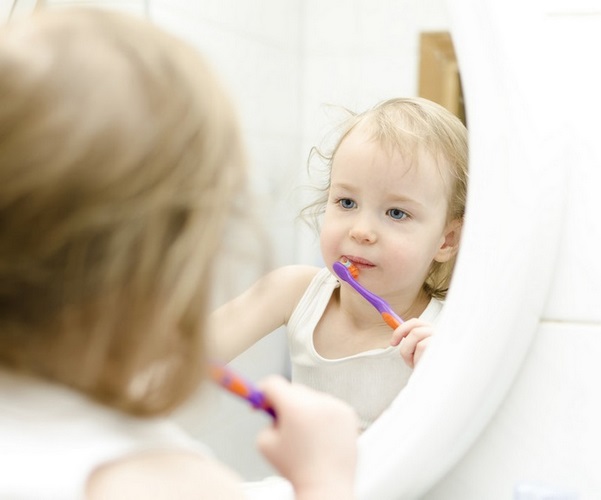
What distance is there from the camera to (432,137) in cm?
76

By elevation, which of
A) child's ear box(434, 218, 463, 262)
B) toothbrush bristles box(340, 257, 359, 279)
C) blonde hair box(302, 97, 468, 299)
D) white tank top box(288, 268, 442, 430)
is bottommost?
white tank top box(288, 268, 442, 430)

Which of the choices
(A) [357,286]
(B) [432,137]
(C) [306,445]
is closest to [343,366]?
(A) [357,286]

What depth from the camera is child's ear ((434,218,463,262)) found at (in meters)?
0.76

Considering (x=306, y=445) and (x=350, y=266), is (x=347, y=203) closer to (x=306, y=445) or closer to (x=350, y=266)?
(x=350, y=266)

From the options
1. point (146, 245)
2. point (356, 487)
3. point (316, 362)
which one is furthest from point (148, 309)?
point (316, 362)

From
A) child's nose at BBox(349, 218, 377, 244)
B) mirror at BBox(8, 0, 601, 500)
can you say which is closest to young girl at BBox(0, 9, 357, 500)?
mirror at BBox(8, 0, 601, 500)

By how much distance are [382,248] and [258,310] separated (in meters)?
0.13

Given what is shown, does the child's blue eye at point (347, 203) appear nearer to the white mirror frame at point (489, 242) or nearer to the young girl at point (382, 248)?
the young girl at point (382, 248)

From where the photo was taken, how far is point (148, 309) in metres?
0.42

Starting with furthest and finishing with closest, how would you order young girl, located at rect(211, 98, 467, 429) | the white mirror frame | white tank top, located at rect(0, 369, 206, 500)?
1. young girl, located at rect(211, 98, 467, 429)
2. the white mirror frame
3. white tank top, located at rect(0, 369, 206, 500)

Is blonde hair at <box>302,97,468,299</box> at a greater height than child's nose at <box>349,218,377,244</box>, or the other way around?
blonde hair at <box>302,97,468,299</box>

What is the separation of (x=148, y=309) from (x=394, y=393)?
374mm

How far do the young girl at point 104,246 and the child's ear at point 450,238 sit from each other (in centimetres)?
36

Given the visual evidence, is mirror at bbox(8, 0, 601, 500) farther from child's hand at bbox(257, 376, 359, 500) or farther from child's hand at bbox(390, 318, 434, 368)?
child's hand at bbox(257, 376, 359, 500)
